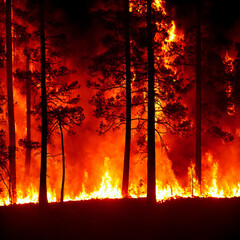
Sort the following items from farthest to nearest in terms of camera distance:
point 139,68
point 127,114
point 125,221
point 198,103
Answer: point 198,103
point 139,68
point 127,114
point 125,221

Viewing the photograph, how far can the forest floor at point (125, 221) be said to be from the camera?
11.3 metres

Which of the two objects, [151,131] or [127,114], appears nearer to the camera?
[151,131]

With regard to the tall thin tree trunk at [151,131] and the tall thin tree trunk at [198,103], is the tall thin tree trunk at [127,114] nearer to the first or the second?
the tall thin tree trunk at [151,131]

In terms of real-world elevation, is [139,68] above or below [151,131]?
above

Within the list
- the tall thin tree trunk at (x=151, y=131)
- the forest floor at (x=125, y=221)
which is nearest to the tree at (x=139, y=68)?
the tall thin tree trunk at (x=151, y=131)

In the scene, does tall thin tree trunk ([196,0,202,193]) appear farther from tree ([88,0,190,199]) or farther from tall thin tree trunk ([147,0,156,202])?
tall thin tree trunk ([147,0,156,202])

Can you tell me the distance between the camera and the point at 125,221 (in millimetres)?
12445

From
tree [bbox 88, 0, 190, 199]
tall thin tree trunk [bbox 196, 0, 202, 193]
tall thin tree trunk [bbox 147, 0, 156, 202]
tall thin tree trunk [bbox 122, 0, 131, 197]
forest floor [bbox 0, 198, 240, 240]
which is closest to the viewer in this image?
forest floor [bbox 0, 198, 240, 240]

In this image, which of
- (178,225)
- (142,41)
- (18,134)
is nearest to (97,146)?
(18,134)

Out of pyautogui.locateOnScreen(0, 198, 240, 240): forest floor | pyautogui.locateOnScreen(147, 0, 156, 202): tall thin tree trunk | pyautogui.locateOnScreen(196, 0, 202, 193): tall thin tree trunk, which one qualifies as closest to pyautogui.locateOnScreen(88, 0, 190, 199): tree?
pyautogui.locateOnScreen(147, 0, 156, 202): tall thin tree trunk

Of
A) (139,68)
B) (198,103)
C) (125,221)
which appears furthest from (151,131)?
(198,103)

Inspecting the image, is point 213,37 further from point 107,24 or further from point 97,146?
point 97,146

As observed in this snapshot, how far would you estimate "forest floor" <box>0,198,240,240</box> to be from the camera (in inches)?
443

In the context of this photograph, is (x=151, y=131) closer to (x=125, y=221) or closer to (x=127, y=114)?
(x=127, y=114)
